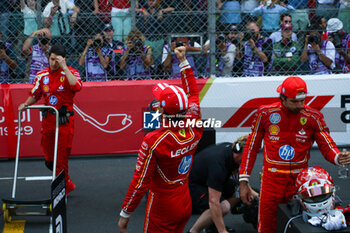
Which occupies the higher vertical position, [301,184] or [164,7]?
[164,7]

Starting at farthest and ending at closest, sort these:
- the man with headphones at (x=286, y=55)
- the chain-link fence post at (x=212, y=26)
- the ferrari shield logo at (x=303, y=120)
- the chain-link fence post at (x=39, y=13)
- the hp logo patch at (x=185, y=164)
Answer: the man with headphones at (x=286, y=55)
the chain-link fence post at (x=212, y=26)
the chain-link fence post at (x=39, y=13)
the ferrari shield logo at (x=303, y=120)
the hp logo patch at (x=185, y=164)

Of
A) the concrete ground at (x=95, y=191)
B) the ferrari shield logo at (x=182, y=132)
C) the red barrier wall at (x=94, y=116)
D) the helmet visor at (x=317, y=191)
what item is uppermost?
the ferrari shield logo at (x=182, y=132)

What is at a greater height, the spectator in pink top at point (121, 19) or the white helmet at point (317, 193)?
the spectator in pink top at point (121, 19)

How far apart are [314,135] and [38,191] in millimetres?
4129

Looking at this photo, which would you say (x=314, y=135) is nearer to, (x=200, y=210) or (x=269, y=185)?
(x=269, y=185)

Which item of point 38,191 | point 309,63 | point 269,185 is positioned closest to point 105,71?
point 38,191

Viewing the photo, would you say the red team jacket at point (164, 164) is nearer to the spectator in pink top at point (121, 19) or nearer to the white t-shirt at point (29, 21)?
the spectator in pink top at point (121, 19)

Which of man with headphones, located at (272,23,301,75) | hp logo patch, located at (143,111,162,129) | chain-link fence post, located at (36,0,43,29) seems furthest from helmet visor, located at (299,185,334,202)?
chain-link fence post, located at (36,0,43,29)

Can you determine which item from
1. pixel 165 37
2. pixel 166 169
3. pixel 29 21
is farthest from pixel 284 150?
pixel 29 21

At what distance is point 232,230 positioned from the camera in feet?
20.2

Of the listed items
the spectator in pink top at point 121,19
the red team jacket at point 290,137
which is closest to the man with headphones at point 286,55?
the spectator in pink top at point 121,19

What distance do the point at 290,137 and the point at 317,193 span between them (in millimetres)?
867

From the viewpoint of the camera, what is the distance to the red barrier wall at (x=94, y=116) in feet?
28.8

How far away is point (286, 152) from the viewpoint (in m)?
5.13
